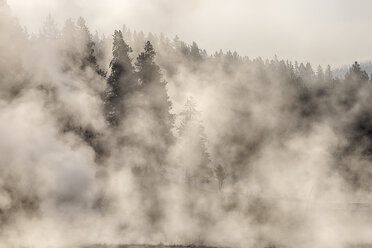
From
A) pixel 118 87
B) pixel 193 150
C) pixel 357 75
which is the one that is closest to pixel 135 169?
pixel 118 87

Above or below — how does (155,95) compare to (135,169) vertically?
above

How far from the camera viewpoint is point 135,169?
21.4 meters

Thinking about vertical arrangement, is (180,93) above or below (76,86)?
above

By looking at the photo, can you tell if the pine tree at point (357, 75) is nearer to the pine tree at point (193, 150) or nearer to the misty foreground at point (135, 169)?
the misty foreground at point (135, 169)

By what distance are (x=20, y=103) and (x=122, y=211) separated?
6.54 meters

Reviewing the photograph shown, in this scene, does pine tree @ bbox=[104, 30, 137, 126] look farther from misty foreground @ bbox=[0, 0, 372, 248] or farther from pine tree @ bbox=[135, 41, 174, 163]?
pine tree @ bbox=[135, 41, 174, 163]

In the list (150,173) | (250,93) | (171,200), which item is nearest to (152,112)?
(150,173)

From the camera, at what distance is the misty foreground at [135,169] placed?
15.4 meters

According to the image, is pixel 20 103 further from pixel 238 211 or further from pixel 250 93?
pixel 250 93

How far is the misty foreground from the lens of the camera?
15.4 metres

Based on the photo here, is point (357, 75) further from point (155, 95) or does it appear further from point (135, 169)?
point (135, 169)

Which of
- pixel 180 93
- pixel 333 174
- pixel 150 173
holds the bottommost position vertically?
pixel 150 173

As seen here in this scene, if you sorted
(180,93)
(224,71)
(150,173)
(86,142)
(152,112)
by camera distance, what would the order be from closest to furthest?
(86,142) → (150,173) → (152,112) → (180,93) → (224,71)

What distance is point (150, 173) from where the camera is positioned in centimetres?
2175
